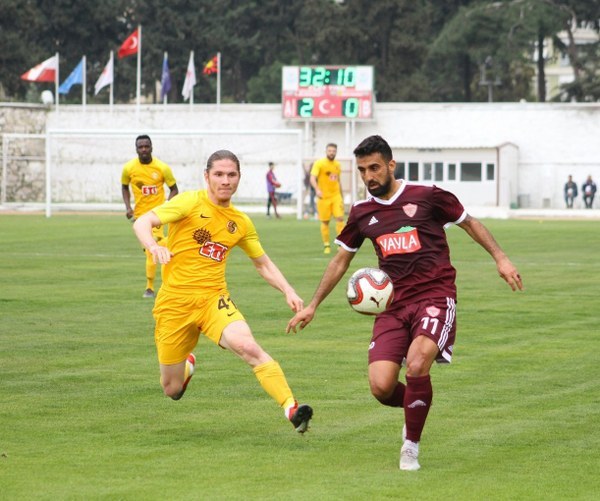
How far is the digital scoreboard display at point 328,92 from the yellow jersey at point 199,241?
56.8 meters

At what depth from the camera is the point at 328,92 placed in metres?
66.8

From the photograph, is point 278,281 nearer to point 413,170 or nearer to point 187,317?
point 187,317

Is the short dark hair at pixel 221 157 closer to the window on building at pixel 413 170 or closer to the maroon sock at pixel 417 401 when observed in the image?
the maroon sock at pixel 417 401

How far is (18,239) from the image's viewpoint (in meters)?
34.0

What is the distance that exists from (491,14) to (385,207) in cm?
7866

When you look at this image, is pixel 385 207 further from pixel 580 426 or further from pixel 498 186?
pixel 498 186

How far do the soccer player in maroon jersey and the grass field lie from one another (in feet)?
2.08

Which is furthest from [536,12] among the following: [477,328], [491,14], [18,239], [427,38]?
[477,328]

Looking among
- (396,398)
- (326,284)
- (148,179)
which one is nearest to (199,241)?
(326,284)

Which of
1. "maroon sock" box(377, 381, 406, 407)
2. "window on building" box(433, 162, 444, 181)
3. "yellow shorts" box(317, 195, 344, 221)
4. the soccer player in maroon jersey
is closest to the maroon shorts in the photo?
the soccer player in maroon jersey

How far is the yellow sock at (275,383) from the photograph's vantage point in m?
8.95

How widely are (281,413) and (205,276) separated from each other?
1281 millimetres

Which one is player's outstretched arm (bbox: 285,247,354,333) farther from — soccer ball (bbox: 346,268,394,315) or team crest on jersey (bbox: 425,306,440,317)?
team crest on jersey (bbox: 425,306,440,317)

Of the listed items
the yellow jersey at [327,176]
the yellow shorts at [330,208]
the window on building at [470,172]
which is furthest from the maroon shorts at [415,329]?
the window on building at [470,172]
